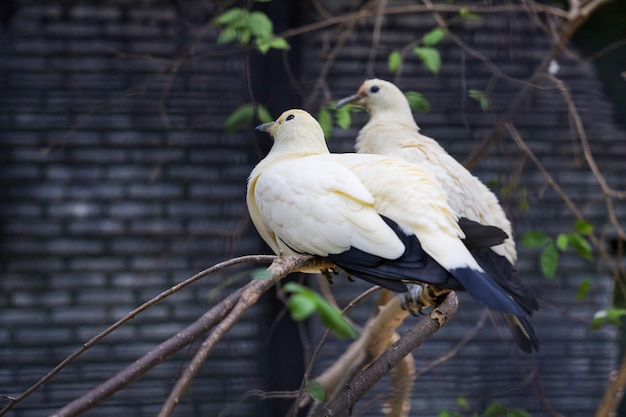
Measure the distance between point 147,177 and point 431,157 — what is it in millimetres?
1165

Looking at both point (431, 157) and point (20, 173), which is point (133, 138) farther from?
point (431, 157)

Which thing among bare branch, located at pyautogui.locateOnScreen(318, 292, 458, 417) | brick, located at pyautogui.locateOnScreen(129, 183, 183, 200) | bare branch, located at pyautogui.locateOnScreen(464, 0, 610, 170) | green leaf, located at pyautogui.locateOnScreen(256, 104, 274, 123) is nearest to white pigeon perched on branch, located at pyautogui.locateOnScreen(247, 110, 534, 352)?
bare branch, located at pyautogui.locateOnScreen(318, 292, 458, 417)

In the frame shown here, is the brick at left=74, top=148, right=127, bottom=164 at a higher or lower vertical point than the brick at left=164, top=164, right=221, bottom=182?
higher

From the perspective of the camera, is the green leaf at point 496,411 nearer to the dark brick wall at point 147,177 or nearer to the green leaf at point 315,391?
the dark brick wall at point 147,177

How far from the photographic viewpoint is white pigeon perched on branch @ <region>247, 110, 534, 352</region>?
122cm

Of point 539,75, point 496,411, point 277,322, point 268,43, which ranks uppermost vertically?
point 268,43

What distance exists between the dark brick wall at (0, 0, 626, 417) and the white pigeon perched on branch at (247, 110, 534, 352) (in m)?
1.21

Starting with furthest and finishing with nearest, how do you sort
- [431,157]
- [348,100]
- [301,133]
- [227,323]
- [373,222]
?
[348,100]
[431,157]
[301,133]
[373,222]
[227,323]

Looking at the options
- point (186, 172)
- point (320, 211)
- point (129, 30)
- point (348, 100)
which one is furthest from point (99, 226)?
point (320, 211)

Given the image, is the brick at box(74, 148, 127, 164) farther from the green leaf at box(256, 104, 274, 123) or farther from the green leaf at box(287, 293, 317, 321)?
the green leaf at box(287, 293, 317, 321)

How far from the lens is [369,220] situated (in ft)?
4.20

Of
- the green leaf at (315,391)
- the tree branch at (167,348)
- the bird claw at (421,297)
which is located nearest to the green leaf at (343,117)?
the bird claw at (421,297)

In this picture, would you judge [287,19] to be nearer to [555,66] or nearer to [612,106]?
[555,66]

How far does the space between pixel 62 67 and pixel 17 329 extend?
801 millimetres
